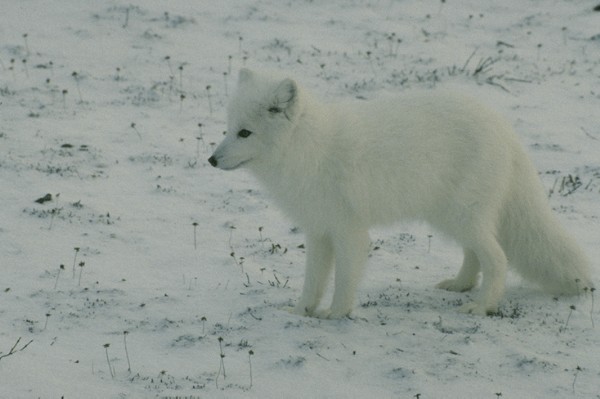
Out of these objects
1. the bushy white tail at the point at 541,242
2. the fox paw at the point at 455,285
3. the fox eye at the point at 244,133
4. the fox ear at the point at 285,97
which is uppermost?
the fox ear at the point at 285,97

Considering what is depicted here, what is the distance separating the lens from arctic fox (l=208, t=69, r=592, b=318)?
6.20m

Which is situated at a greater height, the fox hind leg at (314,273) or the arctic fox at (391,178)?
the arctic fox at (391,178)

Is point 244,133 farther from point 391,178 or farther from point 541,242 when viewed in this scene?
point 541,242

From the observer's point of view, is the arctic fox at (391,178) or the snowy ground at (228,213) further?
the arctic fox at (391,178)

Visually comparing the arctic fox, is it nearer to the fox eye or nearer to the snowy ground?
the fox eye

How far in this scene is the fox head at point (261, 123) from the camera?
6.09 metres

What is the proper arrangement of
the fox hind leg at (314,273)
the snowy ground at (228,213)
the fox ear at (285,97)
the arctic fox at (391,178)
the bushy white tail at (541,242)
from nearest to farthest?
the snowy ground at (228,213) < the fox ear at (285,97) < the arctic fox at (391,178) < the fox hind leg at (314,273) < the bushy white tail at (541,242)

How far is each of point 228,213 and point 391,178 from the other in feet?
9.88

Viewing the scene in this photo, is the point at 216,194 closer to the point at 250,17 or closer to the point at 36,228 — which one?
the point at 36,228

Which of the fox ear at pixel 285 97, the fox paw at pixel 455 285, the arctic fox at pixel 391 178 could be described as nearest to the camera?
the fox ear at pixel 285 97

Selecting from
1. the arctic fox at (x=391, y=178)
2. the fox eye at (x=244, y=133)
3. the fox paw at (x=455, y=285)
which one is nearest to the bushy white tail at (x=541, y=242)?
the arctic fox at (x=391, y=178)

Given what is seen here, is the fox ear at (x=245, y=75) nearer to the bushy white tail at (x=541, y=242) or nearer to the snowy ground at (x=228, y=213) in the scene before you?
the snowy ground at (x=228, y=213)

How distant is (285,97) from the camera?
240 inches

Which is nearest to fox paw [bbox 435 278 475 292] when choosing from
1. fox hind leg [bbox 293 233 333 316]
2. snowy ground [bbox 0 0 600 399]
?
snowy ground [bbox 0 0 600 399]
